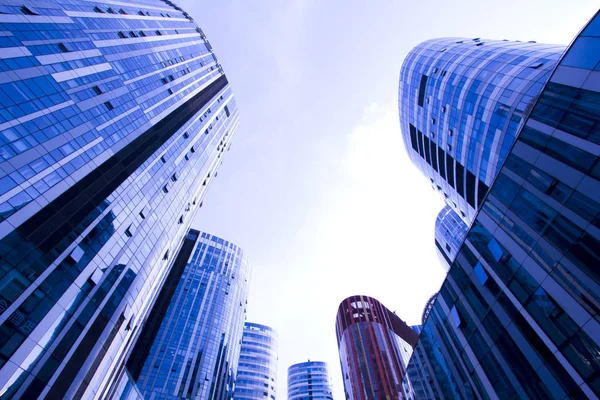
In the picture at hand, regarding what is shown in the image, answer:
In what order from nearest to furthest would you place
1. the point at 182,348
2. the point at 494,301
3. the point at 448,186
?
the point at 494,301
the point at 448,186
the point at 182,348

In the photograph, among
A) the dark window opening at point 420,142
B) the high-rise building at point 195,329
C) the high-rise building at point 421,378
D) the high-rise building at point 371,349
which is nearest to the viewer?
the high-rise building at point 421,378

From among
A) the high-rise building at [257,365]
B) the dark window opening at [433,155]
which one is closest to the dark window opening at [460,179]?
the dark window opening at [433,155]

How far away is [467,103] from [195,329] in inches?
3145

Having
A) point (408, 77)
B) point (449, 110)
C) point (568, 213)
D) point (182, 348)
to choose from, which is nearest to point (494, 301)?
point (568, 213)

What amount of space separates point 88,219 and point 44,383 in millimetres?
15459

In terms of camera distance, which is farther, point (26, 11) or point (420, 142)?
point (420, 142)

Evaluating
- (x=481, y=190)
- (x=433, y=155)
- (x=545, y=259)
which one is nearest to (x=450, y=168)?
(x=433, y=155)

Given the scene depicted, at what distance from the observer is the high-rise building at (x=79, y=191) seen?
2406 cm

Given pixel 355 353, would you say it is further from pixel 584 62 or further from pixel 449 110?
pixel 584 62

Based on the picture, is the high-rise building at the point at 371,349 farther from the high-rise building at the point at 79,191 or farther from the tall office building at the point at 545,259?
the high-rise building at the point at 79,191

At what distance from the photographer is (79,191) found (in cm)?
3253

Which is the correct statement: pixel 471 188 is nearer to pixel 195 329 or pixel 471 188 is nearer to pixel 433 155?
pixel 433 155

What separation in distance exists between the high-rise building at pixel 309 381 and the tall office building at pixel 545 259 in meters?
126

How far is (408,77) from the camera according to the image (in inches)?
2889
